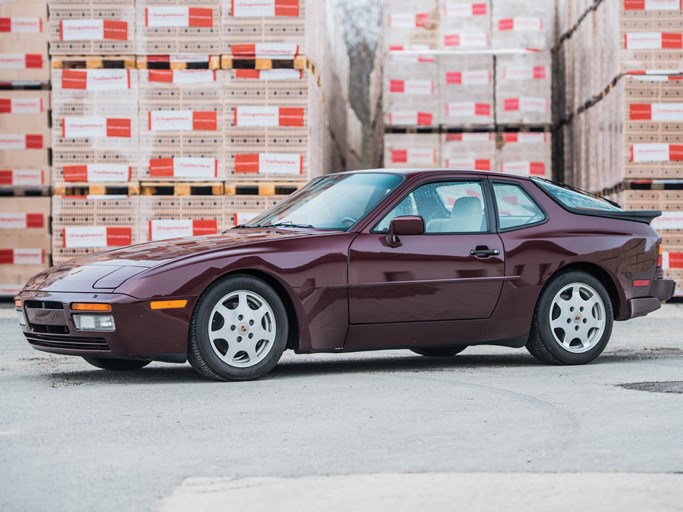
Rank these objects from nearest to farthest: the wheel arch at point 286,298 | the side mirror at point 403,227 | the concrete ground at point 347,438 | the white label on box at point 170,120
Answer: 1. the concrete ground at point 347,438
2. the wheel arch at point 286,298
3. the side mirror at point 403,227
4. the white label on box at point 170,120

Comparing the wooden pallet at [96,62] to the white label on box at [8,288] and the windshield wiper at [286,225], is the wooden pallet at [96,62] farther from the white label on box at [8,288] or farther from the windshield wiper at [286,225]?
the windshield wiper at [286,225]

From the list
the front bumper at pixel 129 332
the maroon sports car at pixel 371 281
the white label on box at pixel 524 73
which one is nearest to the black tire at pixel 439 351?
the maroon sports car at pixel 371 281

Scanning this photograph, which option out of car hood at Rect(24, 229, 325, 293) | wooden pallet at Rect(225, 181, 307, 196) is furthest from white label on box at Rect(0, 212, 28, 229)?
car hood at Rect(24, 229, 325, 293)

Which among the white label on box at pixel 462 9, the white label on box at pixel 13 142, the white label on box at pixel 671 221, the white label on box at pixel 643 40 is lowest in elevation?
the white label on box at pixel 671 221

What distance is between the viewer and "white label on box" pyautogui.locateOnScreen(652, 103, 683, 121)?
15164 mm

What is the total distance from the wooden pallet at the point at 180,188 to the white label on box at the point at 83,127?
78 centimetres

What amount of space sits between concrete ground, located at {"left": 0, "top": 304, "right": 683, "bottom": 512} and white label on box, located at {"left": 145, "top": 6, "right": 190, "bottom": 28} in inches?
272

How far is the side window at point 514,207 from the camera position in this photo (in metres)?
8.71

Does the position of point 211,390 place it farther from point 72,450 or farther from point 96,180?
point 96,180

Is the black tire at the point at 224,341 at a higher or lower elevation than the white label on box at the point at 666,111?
lower

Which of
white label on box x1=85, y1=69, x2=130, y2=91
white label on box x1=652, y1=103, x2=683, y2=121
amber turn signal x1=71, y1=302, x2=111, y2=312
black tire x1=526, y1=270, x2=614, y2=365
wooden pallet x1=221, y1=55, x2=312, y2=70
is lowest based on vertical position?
black tire x1=526, y1=270, x2=614, y2=365

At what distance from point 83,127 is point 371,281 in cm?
757

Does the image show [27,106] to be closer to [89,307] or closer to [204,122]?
[204,122]

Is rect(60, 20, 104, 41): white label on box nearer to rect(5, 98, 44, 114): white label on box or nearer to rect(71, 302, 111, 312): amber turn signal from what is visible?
rect(5, 98, 44, 114): white label on box
